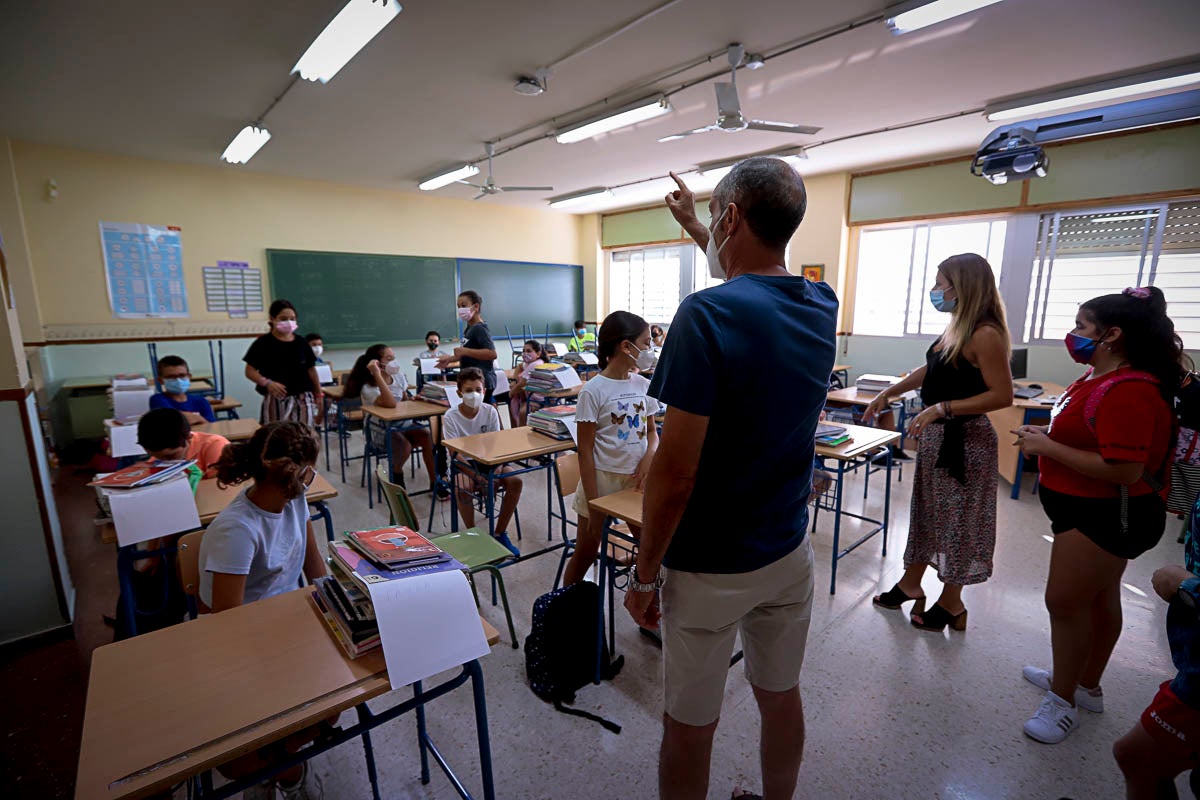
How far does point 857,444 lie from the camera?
A: 2.68 m

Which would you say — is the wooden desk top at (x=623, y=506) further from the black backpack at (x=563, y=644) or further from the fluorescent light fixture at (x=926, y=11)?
the fluorescent light fixture at (x=926, y=11)

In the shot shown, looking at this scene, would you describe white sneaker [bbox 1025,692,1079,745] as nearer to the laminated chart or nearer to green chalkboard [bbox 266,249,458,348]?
green chalkboard [bbox 266,249,458,348]

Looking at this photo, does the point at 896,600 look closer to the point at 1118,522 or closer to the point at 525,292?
the point at 1118,522

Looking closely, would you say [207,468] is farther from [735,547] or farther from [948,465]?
[948,465]

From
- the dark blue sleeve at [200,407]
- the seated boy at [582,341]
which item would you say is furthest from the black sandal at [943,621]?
the seated boy at [582,341]

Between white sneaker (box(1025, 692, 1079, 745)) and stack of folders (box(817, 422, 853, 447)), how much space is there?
4.04 feet

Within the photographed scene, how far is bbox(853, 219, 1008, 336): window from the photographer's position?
5.88 metres

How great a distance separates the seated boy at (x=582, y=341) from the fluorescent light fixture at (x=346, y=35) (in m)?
Answer: 5.33

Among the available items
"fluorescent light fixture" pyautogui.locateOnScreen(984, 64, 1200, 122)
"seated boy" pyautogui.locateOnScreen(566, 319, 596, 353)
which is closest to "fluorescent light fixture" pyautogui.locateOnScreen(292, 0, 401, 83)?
"fluorescent light fixture" pyautogui.locateOnScreen(984, 64, 1200, 122)

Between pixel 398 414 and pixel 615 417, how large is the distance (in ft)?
7.09

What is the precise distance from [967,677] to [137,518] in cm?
308

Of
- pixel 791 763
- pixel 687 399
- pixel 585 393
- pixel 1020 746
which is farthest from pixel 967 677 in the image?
pixel 687 399

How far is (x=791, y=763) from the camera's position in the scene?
4.08ft

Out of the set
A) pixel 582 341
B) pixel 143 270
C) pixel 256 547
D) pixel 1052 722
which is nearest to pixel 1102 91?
pixel 1052 722
